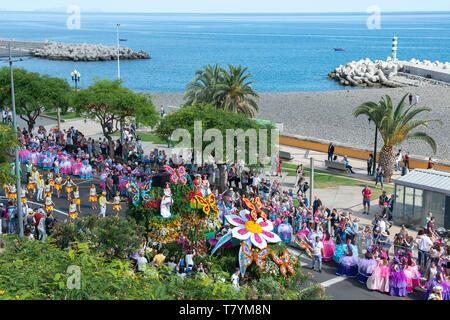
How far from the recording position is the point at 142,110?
32.4m

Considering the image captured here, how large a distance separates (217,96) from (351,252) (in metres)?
19.5

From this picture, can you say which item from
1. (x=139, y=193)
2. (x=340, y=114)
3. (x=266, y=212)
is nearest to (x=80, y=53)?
(x=340, y=114)

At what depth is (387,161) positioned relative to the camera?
28.3 meters

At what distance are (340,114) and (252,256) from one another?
126ft

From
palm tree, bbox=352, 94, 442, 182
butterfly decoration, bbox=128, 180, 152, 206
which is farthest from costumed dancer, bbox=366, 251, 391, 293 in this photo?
palm tree, bbox=352, 94, 442, 182

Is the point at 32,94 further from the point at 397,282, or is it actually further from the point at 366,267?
the point at 397,282

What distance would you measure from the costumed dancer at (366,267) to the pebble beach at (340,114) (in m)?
17.1

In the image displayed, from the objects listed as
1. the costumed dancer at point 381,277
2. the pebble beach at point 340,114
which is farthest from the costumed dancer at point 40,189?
the costumed dancer at point 381,277

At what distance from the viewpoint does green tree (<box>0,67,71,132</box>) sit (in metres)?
36.3

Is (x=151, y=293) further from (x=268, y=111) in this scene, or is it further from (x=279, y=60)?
(x=279, y=60)

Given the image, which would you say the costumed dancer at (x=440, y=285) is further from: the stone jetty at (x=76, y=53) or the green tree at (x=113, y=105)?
the stone jetty at (x=76, y=53)

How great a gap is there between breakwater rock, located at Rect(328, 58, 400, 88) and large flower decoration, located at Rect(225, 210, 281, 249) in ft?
229

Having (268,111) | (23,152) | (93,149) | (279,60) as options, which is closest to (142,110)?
(93,149)

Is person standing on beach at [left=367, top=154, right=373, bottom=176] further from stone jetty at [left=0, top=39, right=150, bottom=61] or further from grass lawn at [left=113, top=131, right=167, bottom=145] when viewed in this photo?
stone jetty at [left=0, top=39, right=150, bottom=61]
